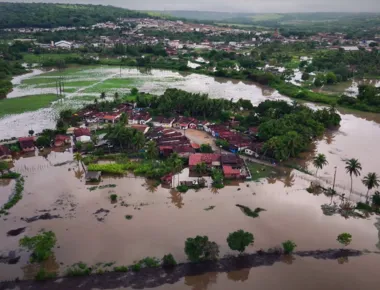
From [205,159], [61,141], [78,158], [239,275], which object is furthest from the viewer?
[61,141]

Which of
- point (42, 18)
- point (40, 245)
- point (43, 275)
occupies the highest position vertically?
point (42, 18)

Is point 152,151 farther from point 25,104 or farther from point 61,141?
point 25,104

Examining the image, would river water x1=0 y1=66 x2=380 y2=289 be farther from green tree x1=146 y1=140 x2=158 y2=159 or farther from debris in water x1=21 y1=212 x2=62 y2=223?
green tree x1=146 y1=140 x2=158 y2=159

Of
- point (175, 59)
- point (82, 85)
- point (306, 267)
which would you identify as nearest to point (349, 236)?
point (306, 267)

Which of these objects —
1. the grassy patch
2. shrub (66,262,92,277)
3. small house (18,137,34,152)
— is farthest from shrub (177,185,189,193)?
small house (18,137,34,152)

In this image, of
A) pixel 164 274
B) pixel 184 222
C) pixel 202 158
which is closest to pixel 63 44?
pixel 202 158

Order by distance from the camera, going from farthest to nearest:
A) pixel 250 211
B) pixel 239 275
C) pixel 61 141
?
pixel 61 141 < pixel 250 211 < pixel 239 275

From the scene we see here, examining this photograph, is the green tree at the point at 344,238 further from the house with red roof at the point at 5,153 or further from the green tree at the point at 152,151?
the house with red roof at the point at 5,153
